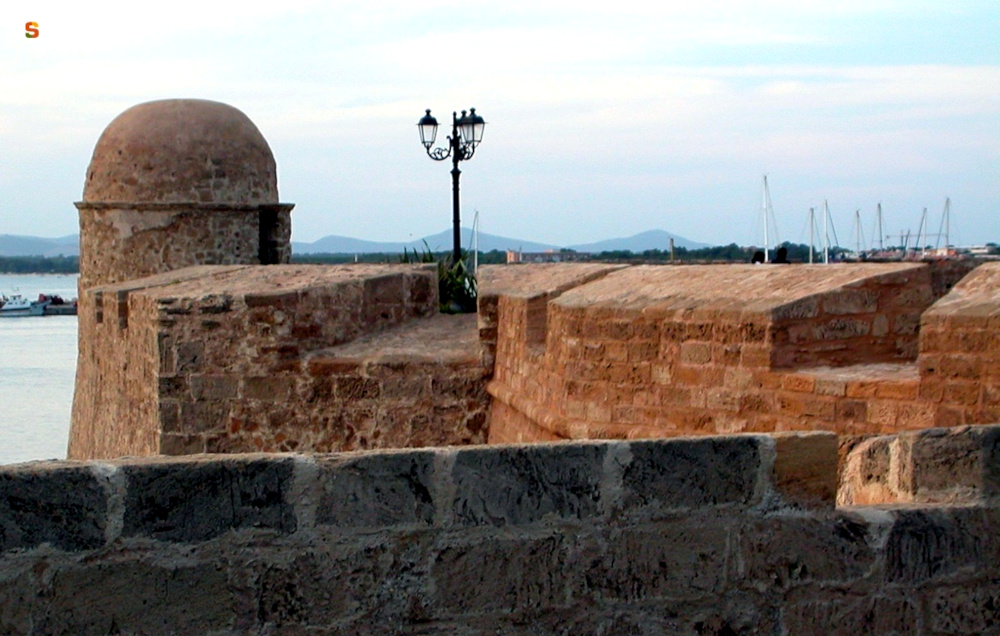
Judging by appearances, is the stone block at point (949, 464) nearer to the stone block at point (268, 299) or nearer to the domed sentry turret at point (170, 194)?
the stone block at point (268, 299)

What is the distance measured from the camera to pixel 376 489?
8.80 ft

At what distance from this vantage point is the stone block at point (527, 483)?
2.72 m

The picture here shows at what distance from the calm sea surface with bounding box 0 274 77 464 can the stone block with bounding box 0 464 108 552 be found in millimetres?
9147

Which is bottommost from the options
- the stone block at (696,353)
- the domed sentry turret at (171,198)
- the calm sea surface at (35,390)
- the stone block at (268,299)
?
the calm sea surface at (35,390)

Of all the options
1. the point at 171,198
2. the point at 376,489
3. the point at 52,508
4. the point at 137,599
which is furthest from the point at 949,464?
the point at 171,198

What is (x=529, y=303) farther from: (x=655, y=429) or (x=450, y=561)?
(x=450, y=561)

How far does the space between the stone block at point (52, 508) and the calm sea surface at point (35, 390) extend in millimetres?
9147

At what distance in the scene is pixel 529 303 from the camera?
707 centimetres

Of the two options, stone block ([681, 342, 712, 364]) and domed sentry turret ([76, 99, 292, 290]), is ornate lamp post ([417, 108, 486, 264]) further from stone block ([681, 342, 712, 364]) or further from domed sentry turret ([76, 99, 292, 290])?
stone block ([681, 342, 712, 364])

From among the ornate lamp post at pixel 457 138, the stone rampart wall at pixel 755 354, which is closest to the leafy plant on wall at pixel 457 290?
the ornate lamp post at pixel 457 138

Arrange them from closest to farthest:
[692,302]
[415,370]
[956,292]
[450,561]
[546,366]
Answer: [450,561] < [956,292] < [692,302] < [546,366] < [415,370]

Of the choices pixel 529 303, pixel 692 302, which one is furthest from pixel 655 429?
pixel 529 303

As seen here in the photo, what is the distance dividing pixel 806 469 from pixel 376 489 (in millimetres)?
952

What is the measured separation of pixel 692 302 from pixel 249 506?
3418 millimetres
